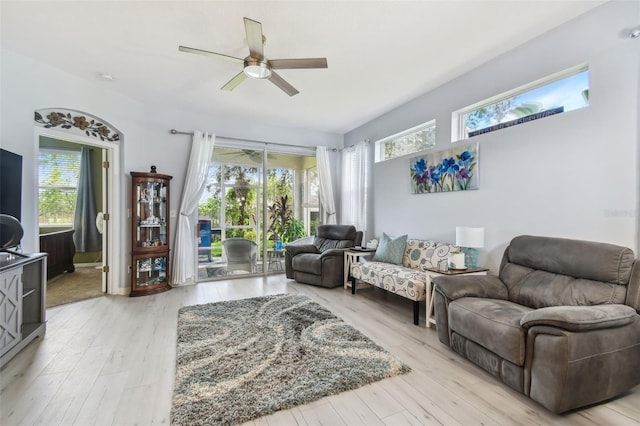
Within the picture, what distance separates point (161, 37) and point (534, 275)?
4.17 meters

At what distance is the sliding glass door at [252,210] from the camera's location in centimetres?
521

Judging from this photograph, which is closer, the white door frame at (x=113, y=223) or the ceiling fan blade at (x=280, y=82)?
the ceiling fan blade at (x=280, y=82)

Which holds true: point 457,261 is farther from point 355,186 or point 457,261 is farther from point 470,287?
point 355,186

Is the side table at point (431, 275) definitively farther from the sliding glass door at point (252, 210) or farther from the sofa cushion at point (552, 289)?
the sliding glass door at point (252, 210)

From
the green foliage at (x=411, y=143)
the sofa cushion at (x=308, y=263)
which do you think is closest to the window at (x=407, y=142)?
the green foliage at (x=411, y=143)

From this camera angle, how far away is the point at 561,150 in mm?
2660

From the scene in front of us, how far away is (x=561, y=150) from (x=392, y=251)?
7.36ft

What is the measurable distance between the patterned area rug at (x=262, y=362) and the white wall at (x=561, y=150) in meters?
1.97

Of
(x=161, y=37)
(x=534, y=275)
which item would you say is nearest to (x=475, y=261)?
(x=534, y=275)

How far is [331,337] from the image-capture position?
9.03ft

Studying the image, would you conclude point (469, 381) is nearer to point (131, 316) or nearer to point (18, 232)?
point (131, 316)

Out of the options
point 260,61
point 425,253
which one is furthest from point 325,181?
point 260,61

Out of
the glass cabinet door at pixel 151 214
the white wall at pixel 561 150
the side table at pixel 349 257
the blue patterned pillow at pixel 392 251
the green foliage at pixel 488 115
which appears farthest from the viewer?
the side table at pixel 349 257

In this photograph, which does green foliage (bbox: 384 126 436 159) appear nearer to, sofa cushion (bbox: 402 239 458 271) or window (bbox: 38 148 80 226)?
sofa cushion (bbox: 402 239 458 271)
